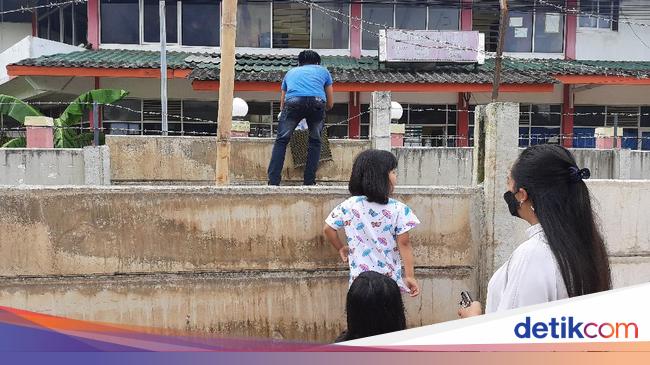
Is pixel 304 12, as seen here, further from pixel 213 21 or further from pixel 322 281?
pixel 322 281

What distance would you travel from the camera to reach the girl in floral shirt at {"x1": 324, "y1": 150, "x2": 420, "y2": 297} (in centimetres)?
297

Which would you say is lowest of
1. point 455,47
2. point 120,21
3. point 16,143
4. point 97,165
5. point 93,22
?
point 97,165

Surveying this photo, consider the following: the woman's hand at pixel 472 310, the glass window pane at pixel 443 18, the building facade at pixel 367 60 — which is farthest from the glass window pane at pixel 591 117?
the woman's hand at pixel 472 310

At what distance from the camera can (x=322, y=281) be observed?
143 inches

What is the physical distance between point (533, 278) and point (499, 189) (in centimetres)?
212

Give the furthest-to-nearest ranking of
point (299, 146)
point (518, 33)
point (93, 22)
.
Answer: point (518, 33) → point (93, 22) → point (299, 146)

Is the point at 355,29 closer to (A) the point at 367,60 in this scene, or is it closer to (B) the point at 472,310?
(A) the point at 367,60

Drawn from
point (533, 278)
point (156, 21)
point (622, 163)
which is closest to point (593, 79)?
point (622, 163)

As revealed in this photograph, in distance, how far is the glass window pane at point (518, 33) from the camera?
16.1 metres

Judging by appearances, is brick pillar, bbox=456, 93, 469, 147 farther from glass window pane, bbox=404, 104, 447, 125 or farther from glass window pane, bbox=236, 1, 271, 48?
glass window pane, bbox=236, 1, 271, 48

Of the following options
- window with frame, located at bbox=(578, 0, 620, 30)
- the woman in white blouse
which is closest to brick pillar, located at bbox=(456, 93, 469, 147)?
window with frame, located at bbox=(578, 0, 620, 30)

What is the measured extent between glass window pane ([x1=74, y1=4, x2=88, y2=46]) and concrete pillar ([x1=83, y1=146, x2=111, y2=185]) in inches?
396

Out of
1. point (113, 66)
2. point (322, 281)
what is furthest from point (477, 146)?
point (113, 66)

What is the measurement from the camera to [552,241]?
1.71m
